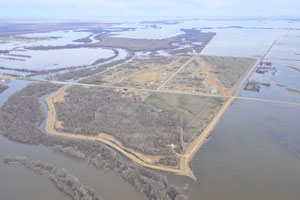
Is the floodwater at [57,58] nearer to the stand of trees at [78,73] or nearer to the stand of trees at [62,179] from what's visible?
the stand of trees at [78,73]

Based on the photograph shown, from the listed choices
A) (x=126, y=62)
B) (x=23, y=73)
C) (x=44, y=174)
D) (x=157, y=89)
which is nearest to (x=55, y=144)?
(x=44, y=174)

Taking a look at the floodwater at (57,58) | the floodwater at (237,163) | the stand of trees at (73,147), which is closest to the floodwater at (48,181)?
the floodwater at (237,163)

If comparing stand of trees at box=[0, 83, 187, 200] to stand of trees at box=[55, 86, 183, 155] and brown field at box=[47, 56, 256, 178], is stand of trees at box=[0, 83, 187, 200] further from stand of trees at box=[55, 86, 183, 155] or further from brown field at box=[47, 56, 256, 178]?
stand of trees at box=[55, 86, 183, 155]

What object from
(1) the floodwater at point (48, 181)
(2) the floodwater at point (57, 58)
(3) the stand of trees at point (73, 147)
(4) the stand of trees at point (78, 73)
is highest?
(2) the floodwater at point (57, 58)

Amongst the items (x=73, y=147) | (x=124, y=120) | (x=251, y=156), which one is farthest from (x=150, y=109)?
(x=251, y=156)

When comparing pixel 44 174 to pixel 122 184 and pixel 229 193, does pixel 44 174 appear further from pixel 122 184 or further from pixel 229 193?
pixel 229 193
